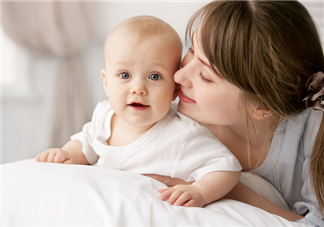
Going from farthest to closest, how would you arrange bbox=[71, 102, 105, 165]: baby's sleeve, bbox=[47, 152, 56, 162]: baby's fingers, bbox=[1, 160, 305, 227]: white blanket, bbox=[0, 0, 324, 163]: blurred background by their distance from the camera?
1. bbox=[0, 0, 324, 163]: blurred background
2. bbox=[71, 102, 105, 165]: baby's sleeve
3. bbox=[47, 152, 56, 162]: baby's fingers
4. bbox=[1, 160, 305, 227]: white blanket

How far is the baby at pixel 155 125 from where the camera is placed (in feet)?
3.28

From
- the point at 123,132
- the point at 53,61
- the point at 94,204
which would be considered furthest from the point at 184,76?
the point at 53,61

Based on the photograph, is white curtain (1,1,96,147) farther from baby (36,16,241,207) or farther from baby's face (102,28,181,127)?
baby's face (102,28,181,127)

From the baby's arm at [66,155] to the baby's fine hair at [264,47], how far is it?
2.01 feet

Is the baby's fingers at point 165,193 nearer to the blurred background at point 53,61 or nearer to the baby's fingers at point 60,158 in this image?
the baby's fingers at point 60,158

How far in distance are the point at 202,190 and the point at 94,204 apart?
33cm

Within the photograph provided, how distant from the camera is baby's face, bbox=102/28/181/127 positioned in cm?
100

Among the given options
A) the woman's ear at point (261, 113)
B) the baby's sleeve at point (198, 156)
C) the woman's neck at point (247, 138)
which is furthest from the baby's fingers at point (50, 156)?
the woman's ear at point (261, 113)

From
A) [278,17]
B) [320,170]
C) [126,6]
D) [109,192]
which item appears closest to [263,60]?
[278,17]

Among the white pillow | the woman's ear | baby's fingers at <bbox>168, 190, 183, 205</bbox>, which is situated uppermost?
the woman's ear

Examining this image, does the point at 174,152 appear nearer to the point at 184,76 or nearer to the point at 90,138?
the point at 184,76

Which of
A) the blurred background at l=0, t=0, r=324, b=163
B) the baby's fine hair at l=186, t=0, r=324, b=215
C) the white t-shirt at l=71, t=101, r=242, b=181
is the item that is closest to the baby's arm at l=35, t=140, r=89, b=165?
the white t-shirt at l=71, t=101, r=242, b=181

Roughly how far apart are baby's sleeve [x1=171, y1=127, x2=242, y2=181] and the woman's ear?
5.8 inches

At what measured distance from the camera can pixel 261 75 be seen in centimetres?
93
